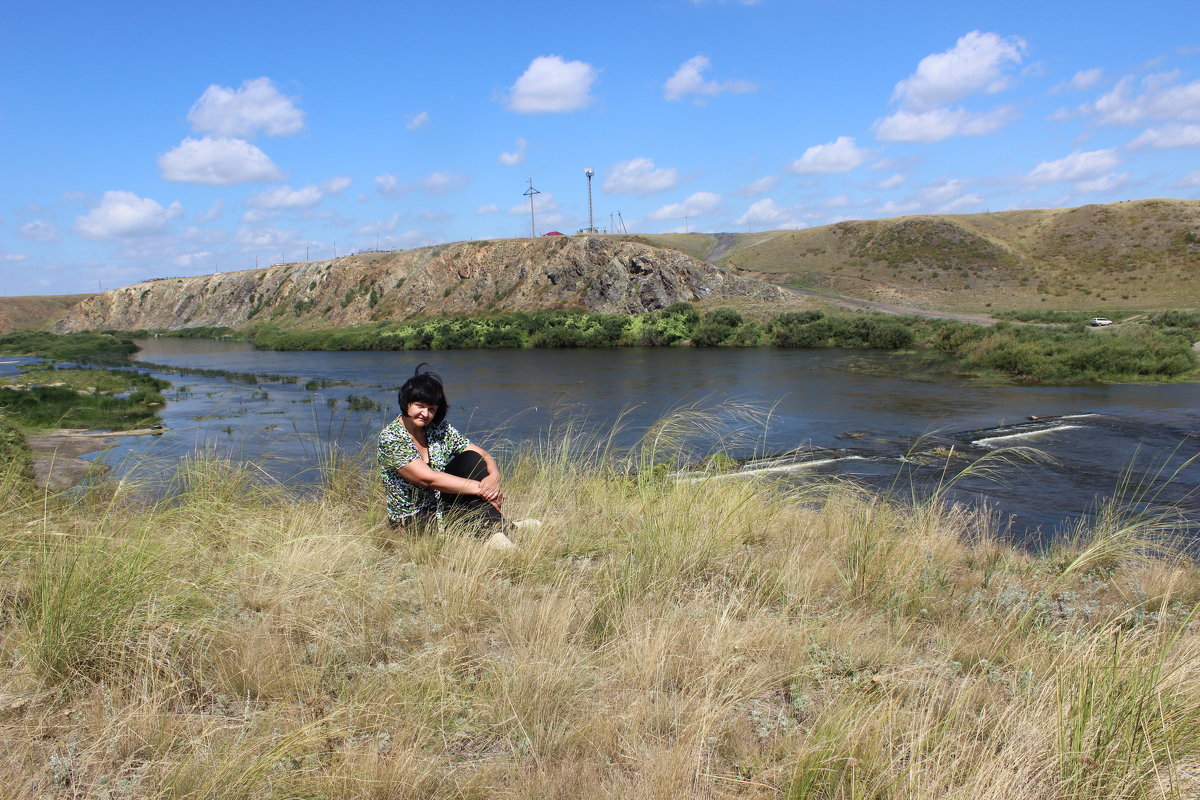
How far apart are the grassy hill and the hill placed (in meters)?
93.8

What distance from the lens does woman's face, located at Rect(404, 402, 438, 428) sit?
4625 millimetres

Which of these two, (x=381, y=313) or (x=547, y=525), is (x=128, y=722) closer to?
(x=547, y=525)

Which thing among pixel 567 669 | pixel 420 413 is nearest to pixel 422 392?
pixel 420 413

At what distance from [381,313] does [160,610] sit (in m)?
63.4

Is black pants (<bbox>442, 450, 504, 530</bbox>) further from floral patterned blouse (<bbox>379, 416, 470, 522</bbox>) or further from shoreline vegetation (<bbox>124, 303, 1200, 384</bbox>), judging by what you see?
shoreline vegetation (<bbox>124, 303, 1200, 384</bbox>)

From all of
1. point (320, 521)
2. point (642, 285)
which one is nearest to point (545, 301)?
point (642, 285)

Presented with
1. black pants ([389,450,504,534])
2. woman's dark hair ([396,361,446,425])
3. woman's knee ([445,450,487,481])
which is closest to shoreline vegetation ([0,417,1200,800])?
black pants ([389,450,504,534])

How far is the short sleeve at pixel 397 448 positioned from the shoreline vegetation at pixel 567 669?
1.78ft

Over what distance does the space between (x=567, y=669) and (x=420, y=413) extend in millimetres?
2216

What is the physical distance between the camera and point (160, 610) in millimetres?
3059

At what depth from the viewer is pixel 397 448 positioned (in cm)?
466

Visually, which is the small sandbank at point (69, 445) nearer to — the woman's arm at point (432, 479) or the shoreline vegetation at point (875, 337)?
the woman's arm at point (432, 479)

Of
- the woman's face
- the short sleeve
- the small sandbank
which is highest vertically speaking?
the woman's face

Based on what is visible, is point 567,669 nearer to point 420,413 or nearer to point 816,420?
point 420,413
